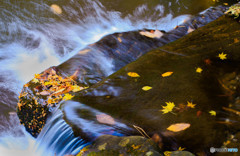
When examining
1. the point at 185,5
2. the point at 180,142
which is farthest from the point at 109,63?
the point at 185,5

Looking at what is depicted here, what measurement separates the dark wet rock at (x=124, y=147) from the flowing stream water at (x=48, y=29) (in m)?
1.94

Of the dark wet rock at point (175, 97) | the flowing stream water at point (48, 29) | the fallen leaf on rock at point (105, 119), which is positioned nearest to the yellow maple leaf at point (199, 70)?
the dark wet rock at point (175, 97)

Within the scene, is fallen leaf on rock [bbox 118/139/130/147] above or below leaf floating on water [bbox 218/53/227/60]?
below

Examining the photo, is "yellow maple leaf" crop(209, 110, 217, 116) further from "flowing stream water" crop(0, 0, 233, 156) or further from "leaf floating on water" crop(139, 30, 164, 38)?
"flowing stream water" crop(0, 0, 233, 156)

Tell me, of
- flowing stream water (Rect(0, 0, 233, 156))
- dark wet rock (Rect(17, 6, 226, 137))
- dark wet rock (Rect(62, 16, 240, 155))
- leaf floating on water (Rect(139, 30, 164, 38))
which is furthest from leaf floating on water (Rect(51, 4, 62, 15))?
dark wet rock (Rect(62, 16, 240, 155))

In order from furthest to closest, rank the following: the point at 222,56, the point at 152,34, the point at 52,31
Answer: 1. the point at 52,31
2. the point at 152,34
3. the point at 222,56

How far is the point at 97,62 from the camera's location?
3.73 m

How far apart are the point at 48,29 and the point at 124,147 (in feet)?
13.6

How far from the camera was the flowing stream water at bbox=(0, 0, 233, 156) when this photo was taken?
3809 mm

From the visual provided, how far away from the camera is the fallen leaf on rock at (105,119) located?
7.19 feet

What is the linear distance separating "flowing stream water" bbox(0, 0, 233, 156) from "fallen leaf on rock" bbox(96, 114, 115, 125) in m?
1.67

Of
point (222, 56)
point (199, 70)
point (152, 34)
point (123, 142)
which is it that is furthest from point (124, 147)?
point (152, 34)

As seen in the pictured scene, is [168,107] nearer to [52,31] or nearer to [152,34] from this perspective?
[152,34]

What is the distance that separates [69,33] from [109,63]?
1.85 m
